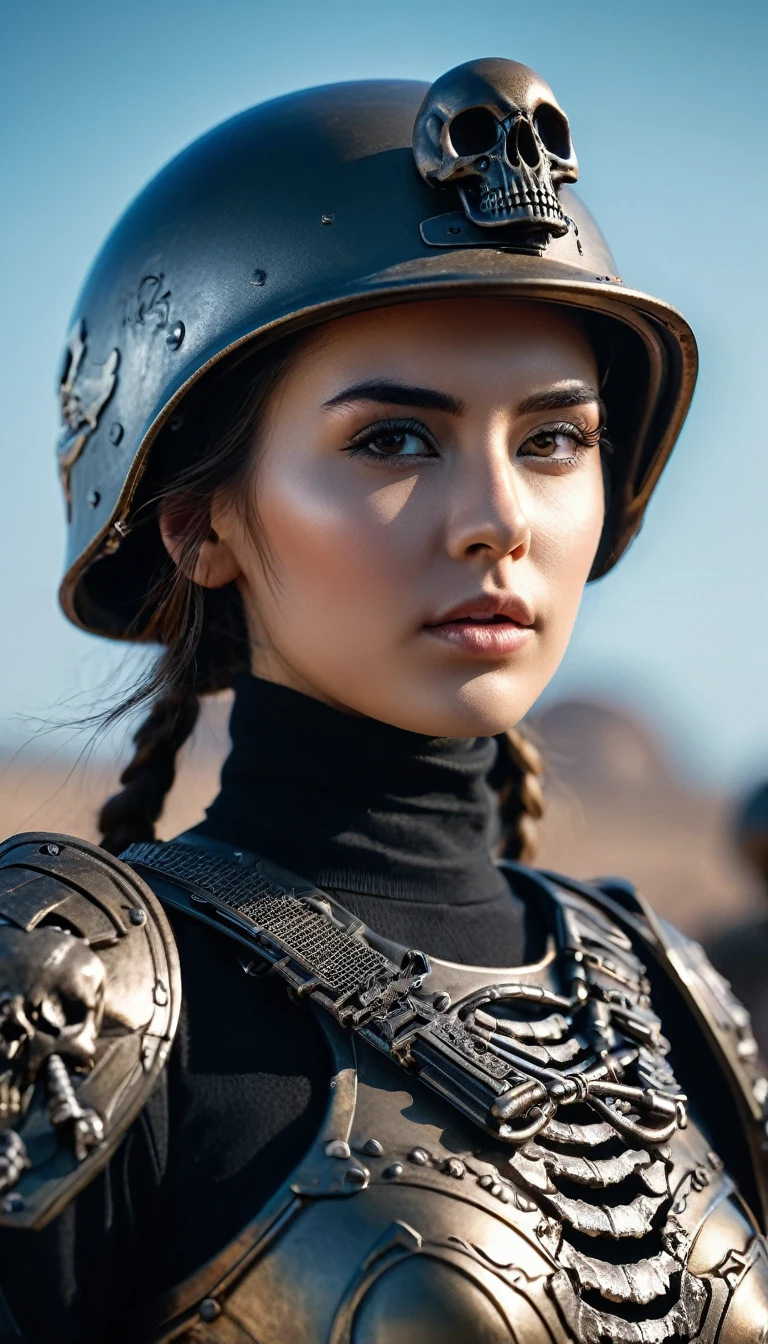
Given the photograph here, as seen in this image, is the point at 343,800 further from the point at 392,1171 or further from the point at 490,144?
the point at 490,144

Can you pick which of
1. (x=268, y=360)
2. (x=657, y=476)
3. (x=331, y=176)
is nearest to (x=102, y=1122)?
(x=268, y=360)

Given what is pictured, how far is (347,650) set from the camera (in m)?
1.89

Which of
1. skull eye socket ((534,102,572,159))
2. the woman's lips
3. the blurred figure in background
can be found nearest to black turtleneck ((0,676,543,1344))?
the woman's lips

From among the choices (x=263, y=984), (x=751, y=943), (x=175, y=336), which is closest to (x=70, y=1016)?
(x=263, y=984)

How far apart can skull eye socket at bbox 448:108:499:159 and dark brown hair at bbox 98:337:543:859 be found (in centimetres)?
34

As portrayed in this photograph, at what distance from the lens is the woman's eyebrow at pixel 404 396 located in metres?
1.83

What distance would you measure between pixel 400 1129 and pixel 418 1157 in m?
Answer: 0.04

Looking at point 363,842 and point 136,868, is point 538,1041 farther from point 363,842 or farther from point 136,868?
point 136,868

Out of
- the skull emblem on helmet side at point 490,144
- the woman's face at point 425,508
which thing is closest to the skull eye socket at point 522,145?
the skull emblem on helmet side at point 490,144

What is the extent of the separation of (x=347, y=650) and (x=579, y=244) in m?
0.66

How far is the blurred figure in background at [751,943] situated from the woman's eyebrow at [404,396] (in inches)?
126

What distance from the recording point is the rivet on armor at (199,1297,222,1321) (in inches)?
60.0

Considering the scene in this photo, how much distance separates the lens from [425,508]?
1822 millimetres

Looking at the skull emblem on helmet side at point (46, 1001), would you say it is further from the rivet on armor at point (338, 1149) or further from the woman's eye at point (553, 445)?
the woman's eye at point (553, 445)
